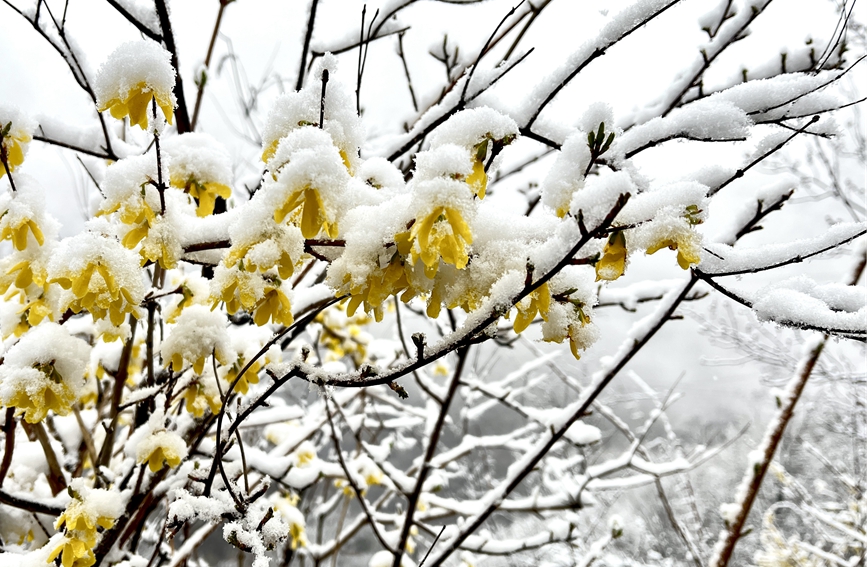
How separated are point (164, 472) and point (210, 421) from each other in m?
0.18

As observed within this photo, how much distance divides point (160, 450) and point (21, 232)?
668 millimetres

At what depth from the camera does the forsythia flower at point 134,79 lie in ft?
2.70

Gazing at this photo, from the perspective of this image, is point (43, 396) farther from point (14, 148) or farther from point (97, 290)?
point (14, 148)

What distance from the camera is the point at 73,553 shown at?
1078mm

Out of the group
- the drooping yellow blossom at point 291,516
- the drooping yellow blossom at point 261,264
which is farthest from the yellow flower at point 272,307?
the drooping yellow blossom at point 291,516

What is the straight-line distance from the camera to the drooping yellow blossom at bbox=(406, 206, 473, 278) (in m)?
0.60

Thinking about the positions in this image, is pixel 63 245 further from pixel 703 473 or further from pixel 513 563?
pixel 703 473

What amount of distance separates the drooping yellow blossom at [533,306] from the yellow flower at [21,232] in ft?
3.60

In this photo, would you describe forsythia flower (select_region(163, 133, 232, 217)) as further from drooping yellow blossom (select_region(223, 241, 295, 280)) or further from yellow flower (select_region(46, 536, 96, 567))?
yellow flower (select_region(46, 536, 96, 567))

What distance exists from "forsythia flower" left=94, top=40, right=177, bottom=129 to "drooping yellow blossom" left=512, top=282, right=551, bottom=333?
2.56 ft

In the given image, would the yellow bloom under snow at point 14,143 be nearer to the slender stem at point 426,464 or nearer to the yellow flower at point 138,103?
the yellow flower at point 138,103

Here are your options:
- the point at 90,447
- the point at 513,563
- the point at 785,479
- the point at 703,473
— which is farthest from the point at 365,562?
the point at 90,447

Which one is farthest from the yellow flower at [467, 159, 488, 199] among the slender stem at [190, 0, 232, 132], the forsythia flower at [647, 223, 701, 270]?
the slender stem at [190, 0, 232, 132]

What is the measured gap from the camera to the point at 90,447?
5.28 ft
